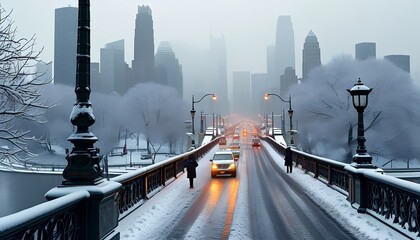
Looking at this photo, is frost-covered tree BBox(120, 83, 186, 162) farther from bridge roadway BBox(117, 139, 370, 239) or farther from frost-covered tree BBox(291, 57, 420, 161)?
bridge roadway BBox(117, 139, 370, 239)

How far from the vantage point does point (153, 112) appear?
9312cm

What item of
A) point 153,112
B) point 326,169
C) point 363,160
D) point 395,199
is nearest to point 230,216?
point 363,160

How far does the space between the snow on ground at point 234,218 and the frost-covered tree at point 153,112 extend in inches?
2926

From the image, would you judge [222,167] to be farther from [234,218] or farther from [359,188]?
[359,188]

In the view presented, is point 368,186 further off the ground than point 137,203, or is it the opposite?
point 368,186

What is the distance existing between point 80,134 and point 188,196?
9.33 m

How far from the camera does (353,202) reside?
40.9 ft

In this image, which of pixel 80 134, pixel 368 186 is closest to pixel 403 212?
pixel 368 186

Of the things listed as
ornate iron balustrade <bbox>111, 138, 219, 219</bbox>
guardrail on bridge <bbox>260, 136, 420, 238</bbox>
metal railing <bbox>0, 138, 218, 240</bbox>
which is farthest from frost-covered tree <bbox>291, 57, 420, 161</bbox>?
metal railing <bbox>0, 138, 218, 240</bbox>

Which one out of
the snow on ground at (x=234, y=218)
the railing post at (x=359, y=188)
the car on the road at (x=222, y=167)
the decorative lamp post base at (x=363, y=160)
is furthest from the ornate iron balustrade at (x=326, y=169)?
the car on the road at (x=222, y=167)

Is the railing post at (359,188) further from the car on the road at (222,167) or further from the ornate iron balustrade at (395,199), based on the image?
the car on the road at (222,167)

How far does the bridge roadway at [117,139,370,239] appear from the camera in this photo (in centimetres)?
980

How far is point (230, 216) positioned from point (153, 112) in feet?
270

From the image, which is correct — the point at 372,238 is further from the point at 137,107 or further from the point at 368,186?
the point at 137,107
